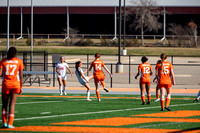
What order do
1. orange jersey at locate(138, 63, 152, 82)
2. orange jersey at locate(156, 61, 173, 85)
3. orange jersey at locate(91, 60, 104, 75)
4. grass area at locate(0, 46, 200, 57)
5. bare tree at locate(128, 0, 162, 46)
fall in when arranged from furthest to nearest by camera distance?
1. bare tree at locate(128, 0, 162, 46)
2. grass area at locate(0, 46, 200, 57)
3. orange jersey at locate(91, 60, 104, 75)
4. orange jersey at locate(138, 63, 152, 82)
5. orange jersey at locate(156, 61, 173, 85)

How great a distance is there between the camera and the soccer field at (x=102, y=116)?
10961 mm

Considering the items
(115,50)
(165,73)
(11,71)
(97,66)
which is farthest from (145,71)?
(115,50)

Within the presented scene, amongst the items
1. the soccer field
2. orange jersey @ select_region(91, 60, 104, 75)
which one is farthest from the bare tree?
orange jersey @ select_region(91, 60, 104, 75)

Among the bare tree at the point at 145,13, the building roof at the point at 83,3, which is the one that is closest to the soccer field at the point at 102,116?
the bare tree at the point at 145,13

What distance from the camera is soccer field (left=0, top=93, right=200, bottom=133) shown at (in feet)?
36.0

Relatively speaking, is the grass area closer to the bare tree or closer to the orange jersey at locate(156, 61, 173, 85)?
the bare tree

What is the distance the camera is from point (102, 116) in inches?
524

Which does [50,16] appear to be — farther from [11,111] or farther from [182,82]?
[11,111]

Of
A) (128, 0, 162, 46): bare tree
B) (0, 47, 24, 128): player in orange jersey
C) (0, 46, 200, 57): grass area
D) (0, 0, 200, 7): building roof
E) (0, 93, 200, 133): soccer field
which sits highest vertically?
(0, 0, 200, 7): building roof

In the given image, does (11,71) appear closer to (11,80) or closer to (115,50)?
(11,80)

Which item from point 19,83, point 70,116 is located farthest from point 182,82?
point 19,83

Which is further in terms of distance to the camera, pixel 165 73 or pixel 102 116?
pixel 165 73

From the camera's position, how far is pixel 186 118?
1287 cm

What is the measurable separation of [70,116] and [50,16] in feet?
204
